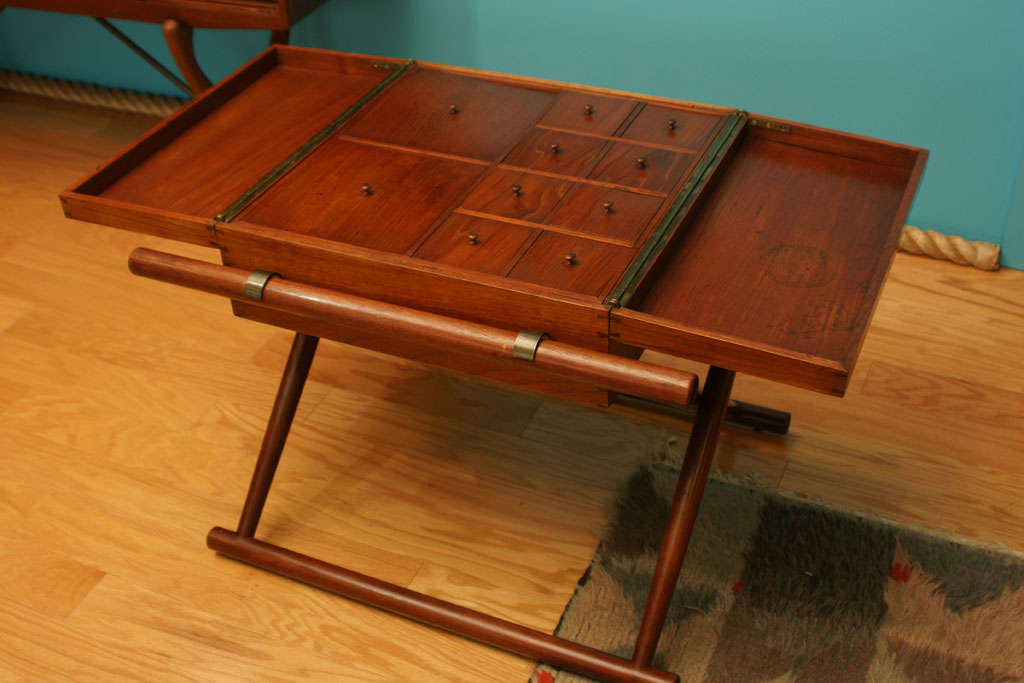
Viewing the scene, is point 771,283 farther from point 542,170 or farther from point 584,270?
point 542,170

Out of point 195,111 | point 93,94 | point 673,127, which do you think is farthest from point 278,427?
A: point 93,94

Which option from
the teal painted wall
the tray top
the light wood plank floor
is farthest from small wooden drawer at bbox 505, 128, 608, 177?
the teal painted wall

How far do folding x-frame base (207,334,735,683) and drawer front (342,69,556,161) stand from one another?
394 millimetres

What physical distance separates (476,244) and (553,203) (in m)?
0.16

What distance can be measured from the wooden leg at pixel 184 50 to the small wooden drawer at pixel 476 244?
137 centimetres

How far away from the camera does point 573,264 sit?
1390 mm

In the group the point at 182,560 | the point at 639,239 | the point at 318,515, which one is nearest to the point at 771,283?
the point at 639,239

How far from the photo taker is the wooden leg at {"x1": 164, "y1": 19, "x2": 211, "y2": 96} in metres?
2.50

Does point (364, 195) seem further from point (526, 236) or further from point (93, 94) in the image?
point (93, 94)

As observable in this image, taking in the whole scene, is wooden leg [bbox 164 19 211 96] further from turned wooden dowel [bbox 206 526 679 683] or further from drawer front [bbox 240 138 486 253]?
turned wooden dowel [bbox 206 526 679 683]

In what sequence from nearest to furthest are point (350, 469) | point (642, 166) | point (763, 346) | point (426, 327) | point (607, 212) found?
point (763, 346), point (426, 327), point (607, 212), point (642, 166), point (350, 469)

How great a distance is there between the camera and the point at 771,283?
4.50 feet

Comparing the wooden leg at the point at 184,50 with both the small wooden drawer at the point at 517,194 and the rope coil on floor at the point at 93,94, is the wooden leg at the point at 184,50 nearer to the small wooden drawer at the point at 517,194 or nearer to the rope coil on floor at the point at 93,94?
the rope coil on floor at the point at 93,94

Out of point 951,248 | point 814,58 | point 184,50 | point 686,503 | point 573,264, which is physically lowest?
point 951,248
